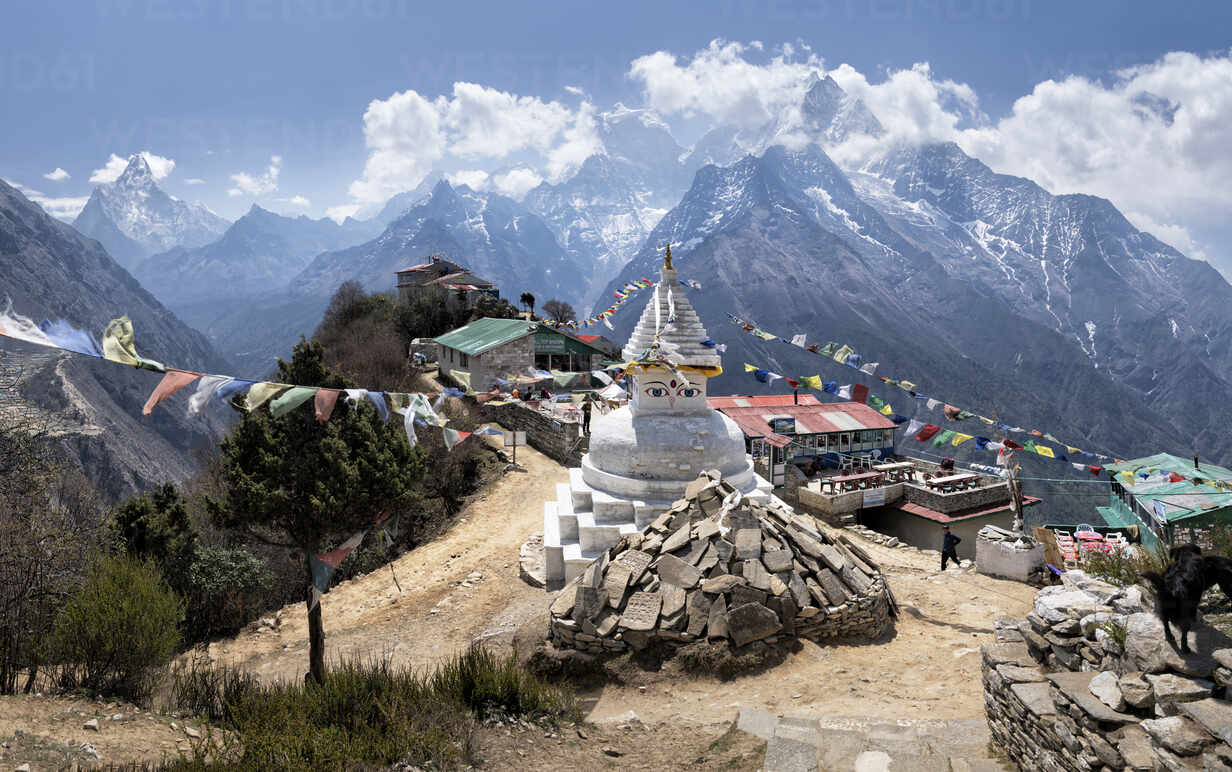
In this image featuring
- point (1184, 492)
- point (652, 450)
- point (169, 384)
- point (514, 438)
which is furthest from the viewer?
point (514, 438)

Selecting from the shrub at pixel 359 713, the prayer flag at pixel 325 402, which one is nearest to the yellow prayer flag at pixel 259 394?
the prayer flag at pixel 325 402

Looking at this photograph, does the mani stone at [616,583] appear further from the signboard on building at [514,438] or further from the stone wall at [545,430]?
the signboard on building at [514,438]

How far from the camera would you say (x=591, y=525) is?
13.3 metres

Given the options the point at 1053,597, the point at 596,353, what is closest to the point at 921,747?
the point at 1053,597

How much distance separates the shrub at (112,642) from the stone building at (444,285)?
43150mm

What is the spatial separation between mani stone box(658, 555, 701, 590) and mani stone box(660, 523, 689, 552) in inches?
7.9

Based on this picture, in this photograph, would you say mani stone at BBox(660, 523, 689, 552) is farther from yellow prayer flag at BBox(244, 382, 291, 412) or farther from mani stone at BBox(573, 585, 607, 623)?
yellow prayer flag at BBox(244, 382, 291, 412)

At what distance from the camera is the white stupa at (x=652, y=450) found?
1342 centimetres

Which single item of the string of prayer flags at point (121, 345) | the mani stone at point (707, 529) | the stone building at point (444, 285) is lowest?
the mani stone at point (707, 529)

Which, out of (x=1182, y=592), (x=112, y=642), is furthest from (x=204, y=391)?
(x=1182, y=592)

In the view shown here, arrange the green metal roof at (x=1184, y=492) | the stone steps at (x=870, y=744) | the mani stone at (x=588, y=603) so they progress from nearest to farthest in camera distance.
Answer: the stone steps at (x=870, y=744) < the mani stone at (x=588, y=603) < the green metal roof at (x=1184, y=492)

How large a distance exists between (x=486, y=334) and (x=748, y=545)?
99.0ft

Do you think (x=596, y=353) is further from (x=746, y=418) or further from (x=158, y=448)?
(x=158, y=448)

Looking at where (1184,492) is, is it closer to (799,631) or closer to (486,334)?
(799,631)
